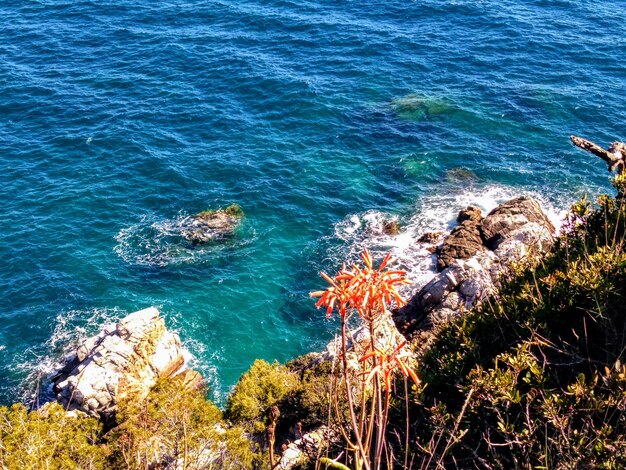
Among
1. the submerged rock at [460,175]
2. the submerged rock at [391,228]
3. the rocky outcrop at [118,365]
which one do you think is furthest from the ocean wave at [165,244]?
the submerged rock at [460,175]

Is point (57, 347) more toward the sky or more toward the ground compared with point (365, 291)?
more toward the ground

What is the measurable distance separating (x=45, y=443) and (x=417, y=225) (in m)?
35.6

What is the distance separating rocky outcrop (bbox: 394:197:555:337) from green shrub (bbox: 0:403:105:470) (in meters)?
20.3

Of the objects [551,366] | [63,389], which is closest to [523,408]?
[551,366]

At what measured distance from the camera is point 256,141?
60.9m

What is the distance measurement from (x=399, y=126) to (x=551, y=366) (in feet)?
162

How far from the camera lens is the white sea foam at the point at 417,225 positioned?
46750 millimetres

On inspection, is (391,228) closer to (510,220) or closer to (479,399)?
(510,220)

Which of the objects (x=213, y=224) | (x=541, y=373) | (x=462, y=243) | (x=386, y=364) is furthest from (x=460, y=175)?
(x=386, y=364)

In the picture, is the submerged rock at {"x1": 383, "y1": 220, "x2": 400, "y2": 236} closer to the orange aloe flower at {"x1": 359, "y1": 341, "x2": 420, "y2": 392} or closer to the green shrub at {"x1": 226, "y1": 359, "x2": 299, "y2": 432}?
the green shrub at {"x1": 226, "y1": 359, "x2": 299, "y2": 432}

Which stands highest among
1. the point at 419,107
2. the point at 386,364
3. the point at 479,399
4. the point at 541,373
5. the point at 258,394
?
the point at 386,364

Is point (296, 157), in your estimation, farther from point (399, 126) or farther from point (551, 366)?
point (551, 366)

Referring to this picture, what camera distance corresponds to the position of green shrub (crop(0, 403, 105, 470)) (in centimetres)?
2053

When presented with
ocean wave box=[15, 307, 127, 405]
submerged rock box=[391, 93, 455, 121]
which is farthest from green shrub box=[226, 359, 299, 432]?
submerged rock box=[391, 93, 455, 121]
